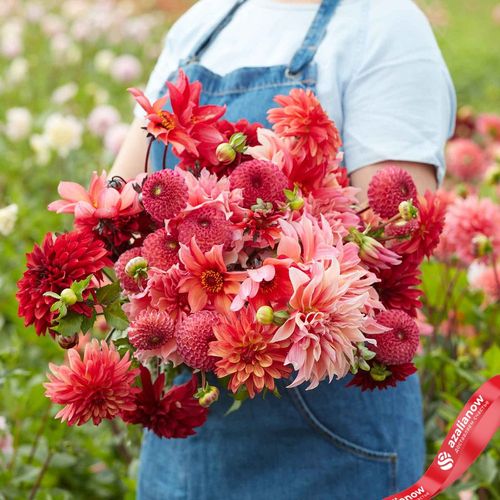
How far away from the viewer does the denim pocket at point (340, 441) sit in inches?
47.9

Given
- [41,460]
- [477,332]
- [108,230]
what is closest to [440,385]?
[477,332]

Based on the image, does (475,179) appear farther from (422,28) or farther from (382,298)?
(382,298)

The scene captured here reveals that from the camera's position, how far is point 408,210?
0.95 m

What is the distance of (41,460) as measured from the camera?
71.9 inches

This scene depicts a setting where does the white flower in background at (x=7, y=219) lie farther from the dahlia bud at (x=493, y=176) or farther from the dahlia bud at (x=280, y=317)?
the dahlia bud at (x=493, y=176)

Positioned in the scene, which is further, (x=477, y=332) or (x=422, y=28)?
(x=477, y=332)

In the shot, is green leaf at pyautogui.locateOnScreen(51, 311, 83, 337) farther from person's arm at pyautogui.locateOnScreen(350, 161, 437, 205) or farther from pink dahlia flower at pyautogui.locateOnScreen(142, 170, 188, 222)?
person's arm at pyautogui.locateOnScreen(350, 161, 437, 205)

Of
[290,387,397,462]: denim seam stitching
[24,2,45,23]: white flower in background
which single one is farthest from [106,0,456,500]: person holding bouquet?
[24,2,45,23]: white flower in background

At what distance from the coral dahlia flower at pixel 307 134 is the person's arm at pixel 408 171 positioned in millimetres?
203

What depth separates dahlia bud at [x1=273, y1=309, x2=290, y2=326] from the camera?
87cm

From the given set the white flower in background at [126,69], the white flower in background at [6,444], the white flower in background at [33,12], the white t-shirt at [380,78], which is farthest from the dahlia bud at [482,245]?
the white flower in background at [33,12]

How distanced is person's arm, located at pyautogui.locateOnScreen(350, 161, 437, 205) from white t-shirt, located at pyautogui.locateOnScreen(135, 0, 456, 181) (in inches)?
0.5

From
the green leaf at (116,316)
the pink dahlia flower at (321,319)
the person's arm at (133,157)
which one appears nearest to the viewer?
the pink dahlia flower at (321,319)

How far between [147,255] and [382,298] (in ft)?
0.94
